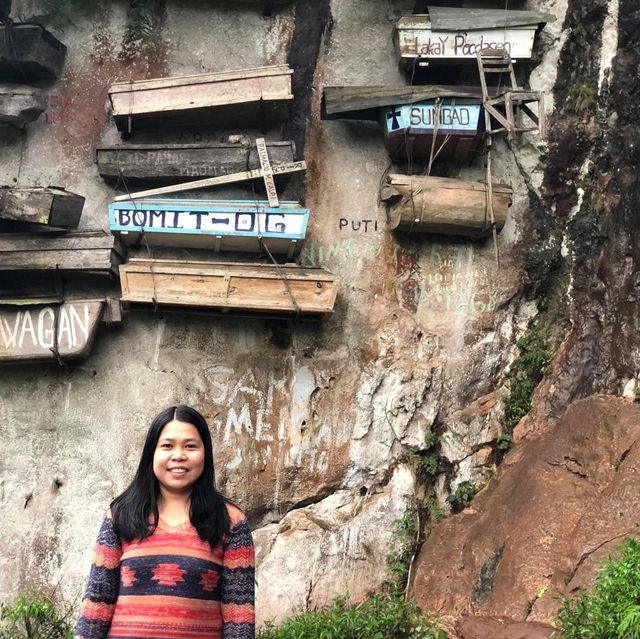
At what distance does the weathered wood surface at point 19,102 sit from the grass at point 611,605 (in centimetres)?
547

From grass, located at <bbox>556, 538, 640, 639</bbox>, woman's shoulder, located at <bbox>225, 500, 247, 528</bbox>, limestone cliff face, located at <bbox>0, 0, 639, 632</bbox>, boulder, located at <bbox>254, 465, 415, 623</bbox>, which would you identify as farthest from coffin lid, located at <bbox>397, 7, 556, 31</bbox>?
woman's shoulder, located at <bbox>225, 500, 247, 528</bbox>

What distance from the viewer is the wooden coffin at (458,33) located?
682cm

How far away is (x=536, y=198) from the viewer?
7.08 metres

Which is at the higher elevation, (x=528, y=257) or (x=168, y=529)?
(x=528, y=257)

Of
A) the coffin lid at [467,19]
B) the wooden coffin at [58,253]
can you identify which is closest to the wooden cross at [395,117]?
the coffin lid at [467,19]

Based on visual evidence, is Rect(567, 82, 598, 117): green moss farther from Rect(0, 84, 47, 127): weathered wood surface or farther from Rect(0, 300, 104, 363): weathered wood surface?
Rect(0, 84, 47, 127): weathered wood surface

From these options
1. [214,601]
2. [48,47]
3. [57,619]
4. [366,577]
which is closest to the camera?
[214,601]

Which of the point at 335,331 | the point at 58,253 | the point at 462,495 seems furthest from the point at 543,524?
the point at 58,253

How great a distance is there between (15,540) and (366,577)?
2.80 metres

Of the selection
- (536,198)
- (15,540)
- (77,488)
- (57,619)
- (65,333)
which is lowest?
(57,619)

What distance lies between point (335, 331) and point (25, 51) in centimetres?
348

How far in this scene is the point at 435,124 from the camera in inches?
259

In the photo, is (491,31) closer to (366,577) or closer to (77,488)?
(366,577)

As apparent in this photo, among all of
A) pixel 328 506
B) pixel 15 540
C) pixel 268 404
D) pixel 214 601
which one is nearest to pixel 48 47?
pixel 268 404
